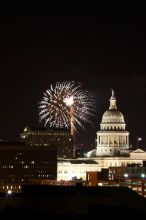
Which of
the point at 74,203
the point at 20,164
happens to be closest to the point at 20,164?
the point at 20,164

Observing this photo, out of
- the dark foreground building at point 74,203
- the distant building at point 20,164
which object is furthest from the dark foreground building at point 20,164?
the dark foreground building at point 74,203

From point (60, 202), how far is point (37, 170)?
502 ft

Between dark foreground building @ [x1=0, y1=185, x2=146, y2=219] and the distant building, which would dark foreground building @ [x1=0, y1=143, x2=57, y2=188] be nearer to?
the distant building

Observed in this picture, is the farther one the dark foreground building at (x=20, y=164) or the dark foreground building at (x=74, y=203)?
the dark foreground building at (x=20, y=164)

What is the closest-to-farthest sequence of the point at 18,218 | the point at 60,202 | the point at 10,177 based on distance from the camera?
the point at 18,218, the point at 60,202, the point at 10,177

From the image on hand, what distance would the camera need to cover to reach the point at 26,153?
200 meters

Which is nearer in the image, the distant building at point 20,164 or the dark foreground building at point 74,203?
the dark foreground building at point 74,203

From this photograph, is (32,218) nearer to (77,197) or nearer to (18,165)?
(77,197)

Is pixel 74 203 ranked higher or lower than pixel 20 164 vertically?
lower

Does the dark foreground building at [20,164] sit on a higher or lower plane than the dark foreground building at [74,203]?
higher

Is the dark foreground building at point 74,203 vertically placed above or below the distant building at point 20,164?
below

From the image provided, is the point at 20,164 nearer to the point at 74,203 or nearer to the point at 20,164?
the point at 20,164

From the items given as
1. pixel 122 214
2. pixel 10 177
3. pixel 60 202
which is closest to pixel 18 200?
pixel 60 202

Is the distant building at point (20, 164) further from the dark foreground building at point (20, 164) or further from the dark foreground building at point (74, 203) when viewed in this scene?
the dark foreground building at point (74, 203)
